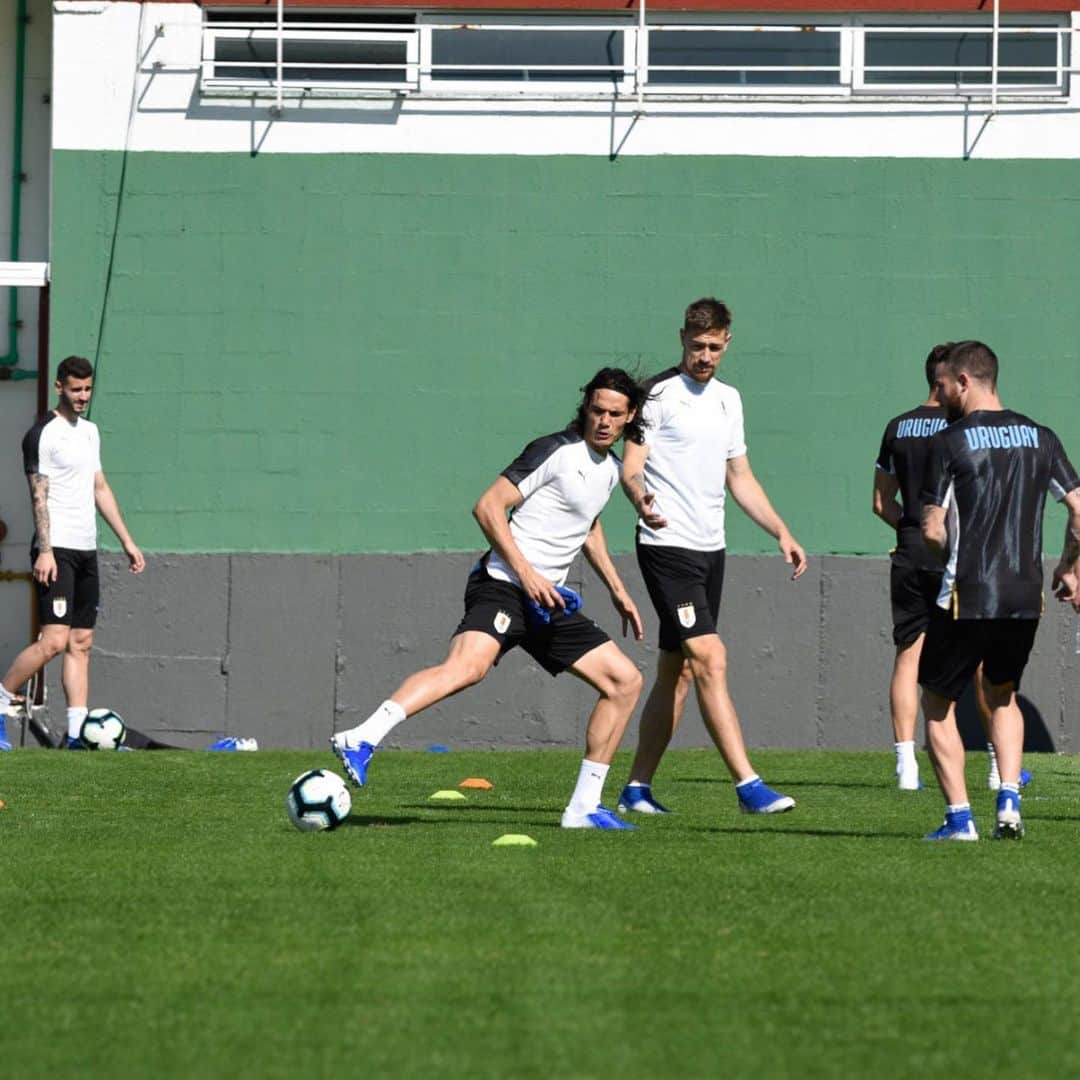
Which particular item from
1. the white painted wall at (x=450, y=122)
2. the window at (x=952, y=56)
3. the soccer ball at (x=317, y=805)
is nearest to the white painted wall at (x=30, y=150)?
the white painted wall at (x=450, y=122)

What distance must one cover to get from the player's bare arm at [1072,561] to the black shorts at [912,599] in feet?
9.38

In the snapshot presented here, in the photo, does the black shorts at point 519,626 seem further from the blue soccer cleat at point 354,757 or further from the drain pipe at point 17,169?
the drain pipe at point 17,169

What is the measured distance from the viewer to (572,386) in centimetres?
1509

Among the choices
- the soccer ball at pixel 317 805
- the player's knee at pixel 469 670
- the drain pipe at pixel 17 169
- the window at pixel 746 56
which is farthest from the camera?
the drain pipe at pixel 17 169

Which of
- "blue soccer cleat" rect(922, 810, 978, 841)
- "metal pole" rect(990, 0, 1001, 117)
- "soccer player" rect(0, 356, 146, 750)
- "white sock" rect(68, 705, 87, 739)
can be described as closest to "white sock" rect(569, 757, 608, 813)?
"blue soccer cleat" rect(922, 810, 978, 841)

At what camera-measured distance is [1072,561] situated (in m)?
8.02

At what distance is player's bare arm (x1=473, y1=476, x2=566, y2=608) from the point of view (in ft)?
26.7

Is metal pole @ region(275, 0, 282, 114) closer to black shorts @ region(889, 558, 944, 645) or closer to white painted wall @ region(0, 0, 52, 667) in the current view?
white painted wall @ region(0, 0, 52, 667)

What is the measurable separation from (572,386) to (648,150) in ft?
5.93

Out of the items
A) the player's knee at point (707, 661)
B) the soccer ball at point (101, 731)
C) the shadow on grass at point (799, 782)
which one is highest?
the player's knee at point (707, 661)

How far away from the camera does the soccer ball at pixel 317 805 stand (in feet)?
26.7

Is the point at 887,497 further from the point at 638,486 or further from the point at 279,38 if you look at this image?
the point at 279,38

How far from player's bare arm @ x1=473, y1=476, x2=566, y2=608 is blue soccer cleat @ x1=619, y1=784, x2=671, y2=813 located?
144 centimetres

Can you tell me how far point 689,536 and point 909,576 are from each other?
7.24 feet
